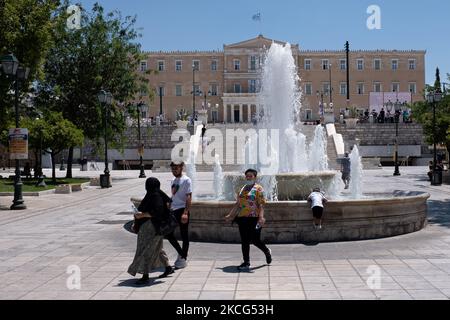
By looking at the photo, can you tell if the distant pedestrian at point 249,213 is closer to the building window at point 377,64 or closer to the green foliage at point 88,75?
the green foliage at point 88,75

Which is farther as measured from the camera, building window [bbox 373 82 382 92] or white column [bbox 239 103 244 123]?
building window [bbox 373 82 382 92]

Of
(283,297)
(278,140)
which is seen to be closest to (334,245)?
(283,297)

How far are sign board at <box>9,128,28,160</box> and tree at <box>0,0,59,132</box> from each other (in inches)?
129

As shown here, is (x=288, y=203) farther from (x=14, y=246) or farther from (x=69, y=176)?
(x=69, y=176)

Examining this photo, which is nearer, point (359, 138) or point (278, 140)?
point (278, 140)

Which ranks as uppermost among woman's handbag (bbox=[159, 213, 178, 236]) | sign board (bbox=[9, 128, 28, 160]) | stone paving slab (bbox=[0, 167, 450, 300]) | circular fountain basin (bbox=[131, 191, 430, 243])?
sign board (bbox=[9, 128, 28, 160])

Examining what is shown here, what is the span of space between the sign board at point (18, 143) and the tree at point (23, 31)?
10.8 feet

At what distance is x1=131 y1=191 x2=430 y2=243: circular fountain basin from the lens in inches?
440

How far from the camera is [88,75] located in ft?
115

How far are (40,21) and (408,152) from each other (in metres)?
41.5

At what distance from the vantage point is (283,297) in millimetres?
6922

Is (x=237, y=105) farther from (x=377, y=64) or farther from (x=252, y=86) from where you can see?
(x=377, y=64)

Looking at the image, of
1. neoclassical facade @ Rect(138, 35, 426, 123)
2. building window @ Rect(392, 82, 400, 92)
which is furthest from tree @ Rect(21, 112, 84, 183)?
building window @ Rect(392, 82, 400, 92)

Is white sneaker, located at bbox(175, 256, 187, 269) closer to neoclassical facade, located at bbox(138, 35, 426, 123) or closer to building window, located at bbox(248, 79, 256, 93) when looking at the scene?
neoclassical facade, located at bbox(138, 35, 426, 123)
